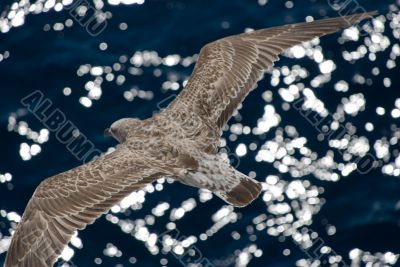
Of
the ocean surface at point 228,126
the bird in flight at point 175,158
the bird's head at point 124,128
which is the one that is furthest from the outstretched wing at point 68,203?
the ocean surface at point 228,126

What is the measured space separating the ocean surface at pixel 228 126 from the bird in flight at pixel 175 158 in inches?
67.6

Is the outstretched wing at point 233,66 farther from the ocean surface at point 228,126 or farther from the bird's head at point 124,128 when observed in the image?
the ocean surface at point 228,126

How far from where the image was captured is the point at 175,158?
12.6 m

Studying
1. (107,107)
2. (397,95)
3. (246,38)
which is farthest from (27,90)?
(397,95)

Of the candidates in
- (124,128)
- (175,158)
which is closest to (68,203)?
(175,158)

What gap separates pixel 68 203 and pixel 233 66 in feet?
11.7

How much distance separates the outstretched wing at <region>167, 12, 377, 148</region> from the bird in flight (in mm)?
14

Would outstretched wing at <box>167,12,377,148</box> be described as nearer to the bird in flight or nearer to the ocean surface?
the bird in flight

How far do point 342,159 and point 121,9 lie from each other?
16.5 ft

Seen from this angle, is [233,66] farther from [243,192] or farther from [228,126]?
[243,192]

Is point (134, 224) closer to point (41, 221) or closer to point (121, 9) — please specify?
point (41, 221)

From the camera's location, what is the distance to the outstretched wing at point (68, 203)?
37.7 feet

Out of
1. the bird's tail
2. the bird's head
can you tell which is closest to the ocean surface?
the bird's head

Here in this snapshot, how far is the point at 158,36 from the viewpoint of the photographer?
1686 centimetres
